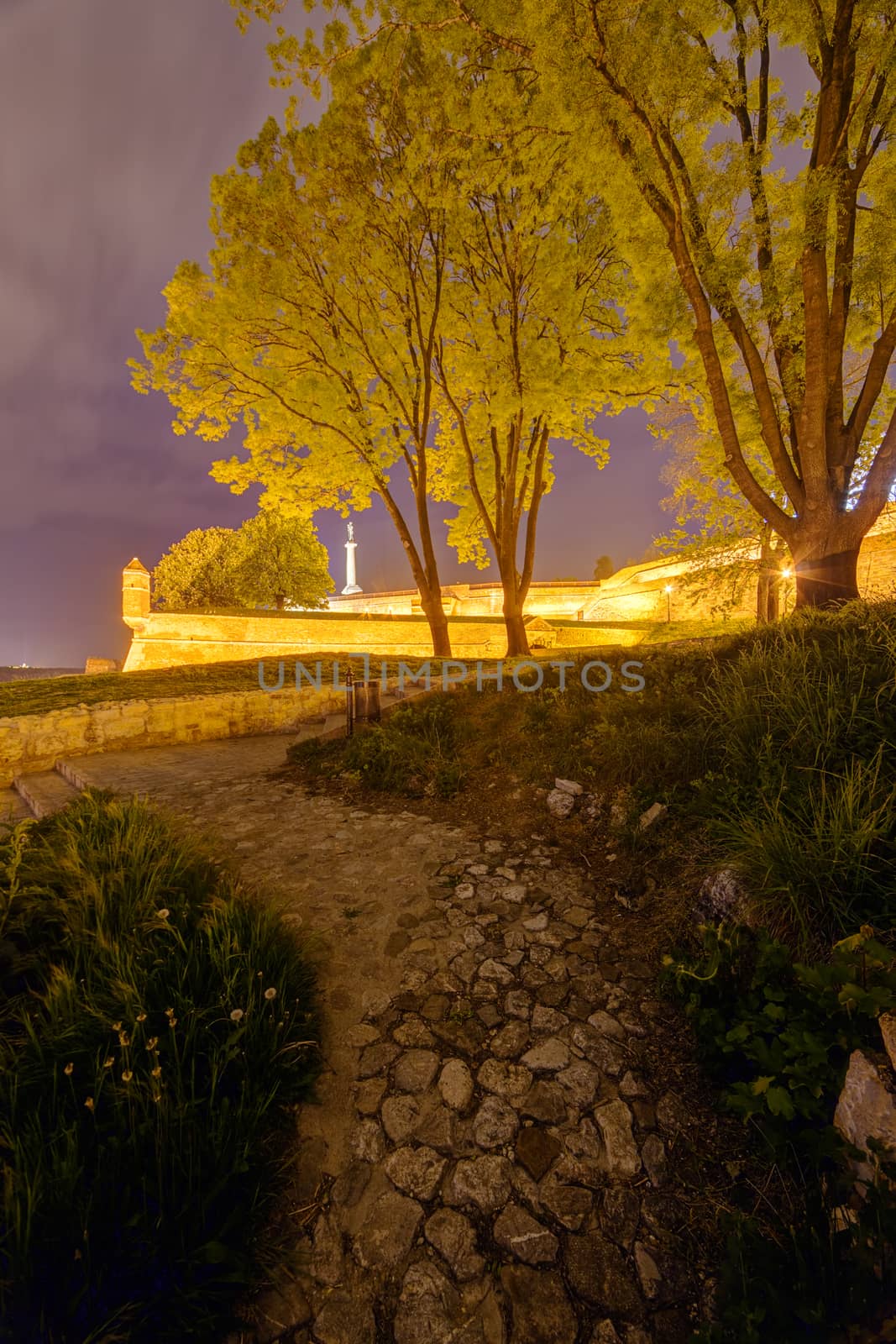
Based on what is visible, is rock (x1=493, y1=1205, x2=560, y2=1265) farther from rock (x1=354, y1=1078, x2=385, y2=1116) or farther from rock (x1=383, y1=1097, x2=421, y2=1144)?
rock (x1=354, y1=1078, x2=385, y2=1116)

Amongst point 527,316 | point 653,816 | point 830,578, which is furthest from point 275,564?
point 653,816

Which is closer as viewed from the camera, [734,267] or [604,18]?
[604,18]

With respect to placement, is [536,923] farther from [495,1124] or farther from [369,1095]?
[369,1095]

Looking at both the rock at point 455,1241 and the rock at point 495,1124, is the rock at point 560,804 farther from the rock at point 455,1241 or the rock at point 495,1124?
the rock at point 455,1241

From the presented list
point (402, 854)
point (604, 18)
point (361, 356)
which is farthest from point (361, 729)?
point (361, 356)

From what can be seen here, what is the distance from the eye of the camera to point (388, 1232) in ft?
5.41

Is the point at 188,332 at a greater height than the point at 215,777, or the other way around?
the point at 188,332

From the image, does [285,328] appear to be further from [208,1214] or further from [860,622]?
[208,1214]

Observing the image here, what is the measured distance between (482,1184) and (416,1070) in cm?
50

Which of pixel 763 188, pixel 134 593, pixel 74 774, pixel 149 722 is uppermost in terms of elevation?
pixel 763 188

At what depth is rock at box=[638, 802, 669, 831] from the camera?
364 cm

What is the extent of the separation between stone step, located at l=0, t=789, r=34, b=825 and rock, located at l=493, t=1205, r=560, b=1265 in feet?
18.7

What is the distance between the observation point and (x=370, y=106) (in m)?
9.67

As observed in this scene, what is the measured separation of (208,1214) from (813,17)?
39.8ft
